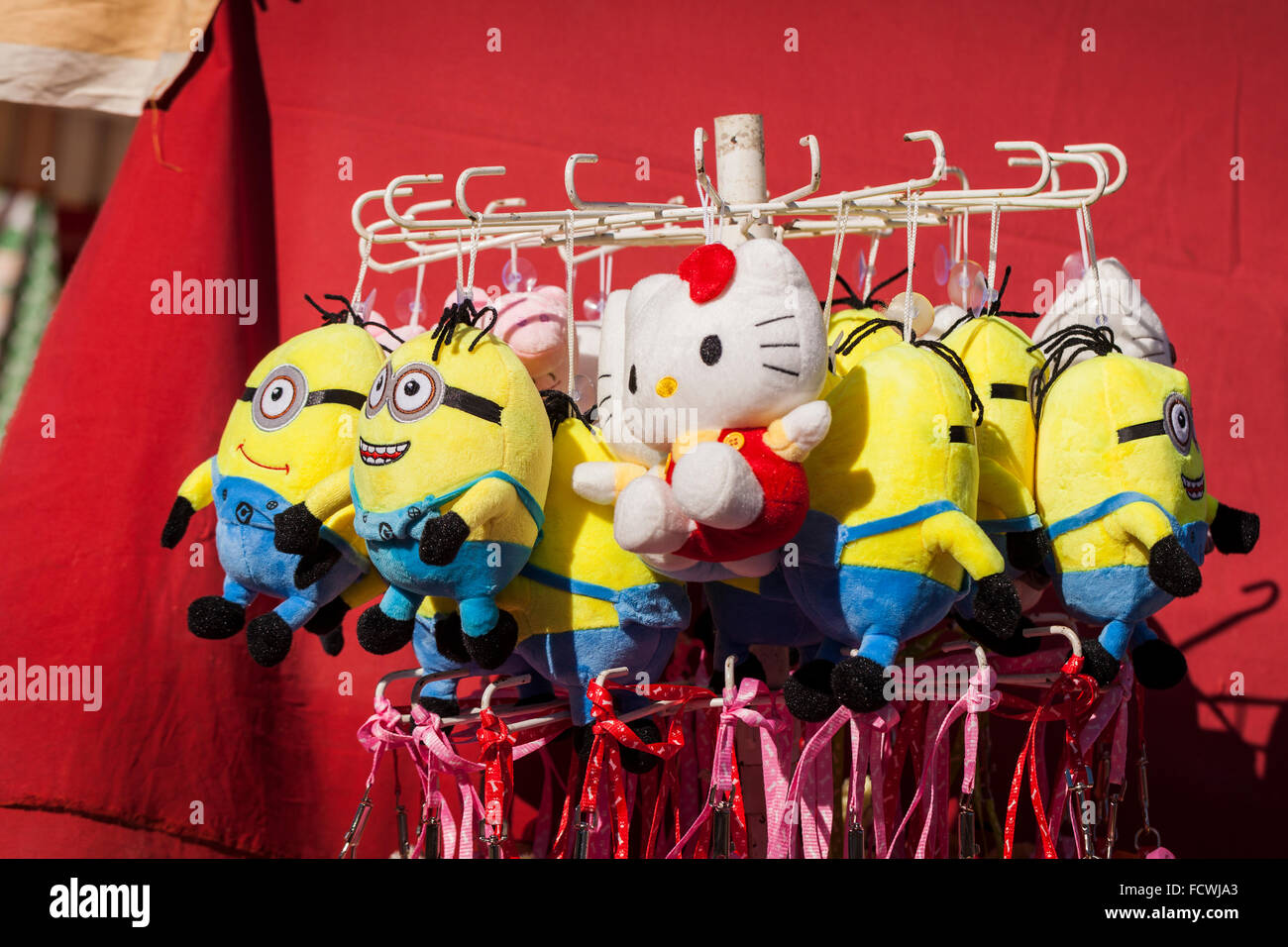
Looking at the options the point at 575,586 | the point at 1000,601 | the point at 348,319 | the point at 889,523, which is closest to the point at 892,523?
the point at 889,523

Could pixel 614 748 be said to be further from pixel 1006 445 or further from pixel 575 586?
pixel 1006 445

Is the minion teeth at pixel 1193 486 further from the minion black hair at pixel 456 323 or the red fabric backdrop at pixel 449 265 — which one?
the red fabric backdrop at pixel 449 265

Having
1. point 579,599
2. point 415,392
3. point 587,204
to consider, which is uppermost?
point 587,204

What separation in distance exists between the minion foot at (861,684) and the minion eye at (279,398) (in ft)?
2.27

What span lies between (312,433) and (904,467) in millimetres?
671

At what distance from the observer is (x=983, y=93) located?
7.93ft

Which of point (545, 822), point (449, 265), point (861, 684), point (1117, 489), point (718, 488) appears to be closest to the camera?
point (718, 488)

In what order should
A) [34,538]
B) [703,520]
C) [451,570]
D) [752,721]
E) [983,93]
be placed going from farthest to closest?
1. [983,93]
2. [34,538]
3. [752,721]
4. [451,570]
5. [703,520]

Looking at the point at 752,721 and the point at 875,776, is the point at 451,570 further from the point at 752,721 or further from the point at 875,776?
the point at 875,776

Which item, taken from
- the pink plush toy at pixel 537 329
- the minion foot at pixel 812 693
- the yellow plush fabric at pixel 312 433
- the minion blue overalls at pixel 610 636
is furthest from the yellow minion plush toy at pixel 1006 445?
the yellow plush fabric at pixel 312 433

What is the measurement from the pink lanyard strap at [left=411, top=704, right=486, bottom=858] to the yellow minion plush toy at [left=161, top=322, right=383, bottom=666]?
0.63 ft

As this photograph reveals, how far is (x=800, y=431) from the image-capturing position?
1.27 m
